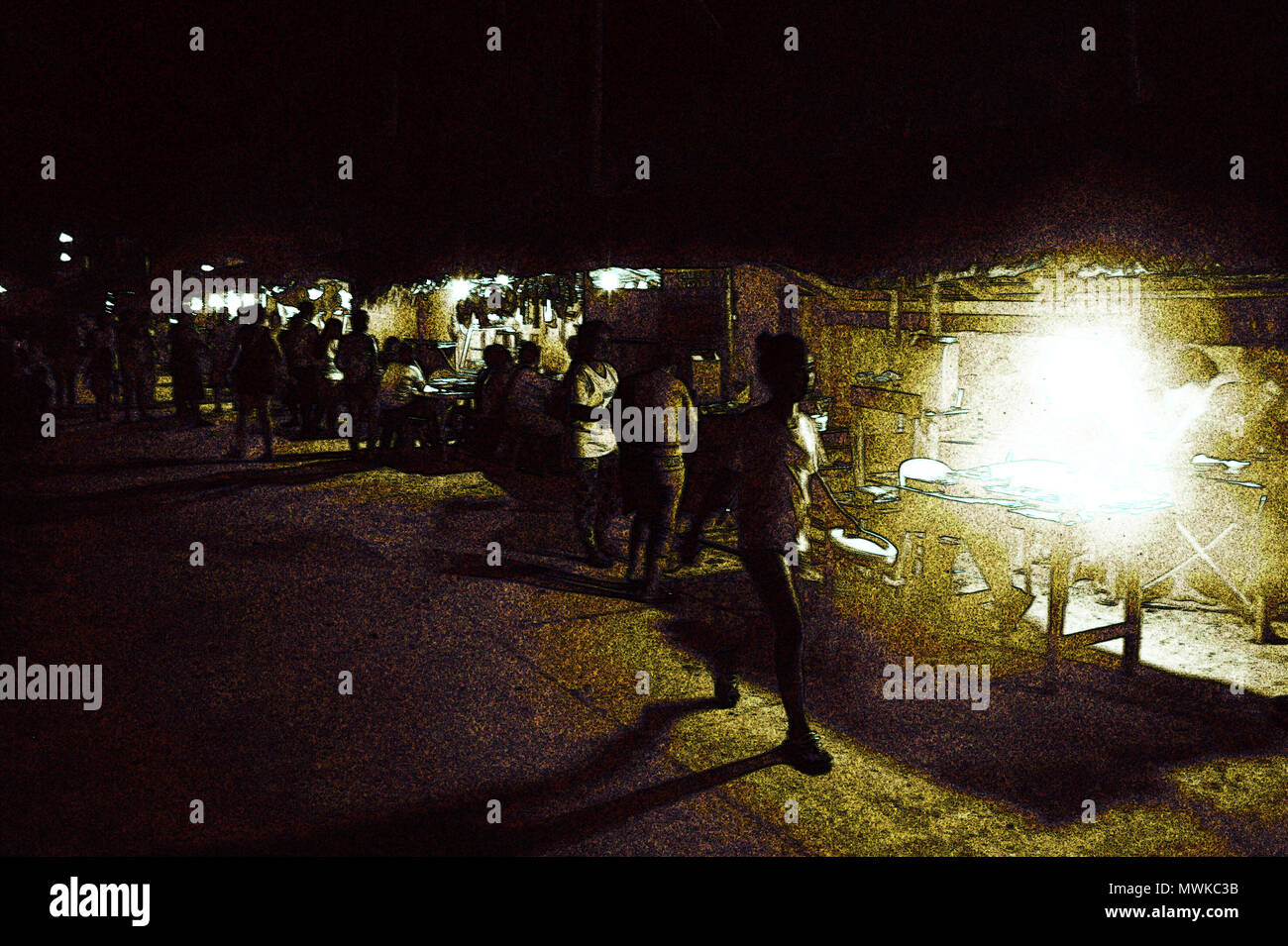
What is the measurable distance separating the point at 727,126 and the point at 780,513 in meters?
11.7

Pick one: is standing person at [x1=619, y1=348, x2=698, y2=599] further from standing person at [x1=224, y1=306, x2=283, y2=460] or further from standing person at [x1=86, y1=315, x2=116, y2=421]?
standing person at [x1=86, y1=315, x2=116, y2=421]

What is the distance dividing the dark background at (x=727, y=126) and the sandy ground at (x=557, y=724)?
2.58 m

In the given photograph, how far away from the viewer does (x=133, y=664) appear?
6035mm

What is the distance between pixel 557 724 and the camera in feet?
17.1

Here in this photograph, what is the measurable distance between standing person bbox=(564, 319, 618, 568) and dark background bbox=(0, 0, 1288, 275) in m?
1.18

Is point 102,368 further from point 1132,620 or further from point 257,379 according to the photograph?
point 1132,620

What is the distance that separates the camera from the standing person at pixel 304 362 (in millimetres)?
15633

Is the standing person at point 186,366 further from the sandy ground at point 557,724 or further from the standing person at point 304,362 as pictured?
the sandy ground at point 557,724

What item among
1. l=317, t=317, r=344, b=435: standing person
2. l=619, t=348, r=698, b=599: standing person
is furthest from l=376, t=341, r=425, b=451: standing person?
l=619, t=348, r=698, b=599: standing person

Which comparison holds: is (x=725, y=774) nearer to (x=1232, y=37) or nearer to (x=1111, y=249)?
(x=1111, y=249)

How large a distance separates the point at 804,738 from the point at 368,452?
35.4 feet

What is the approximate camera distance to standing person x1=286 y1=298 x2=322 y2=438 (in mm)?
15633

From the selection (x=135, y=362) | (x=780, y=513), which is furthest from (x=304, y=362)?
(x=780, y=513)

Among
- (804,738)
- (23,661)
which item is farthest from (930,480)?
(23,661)
